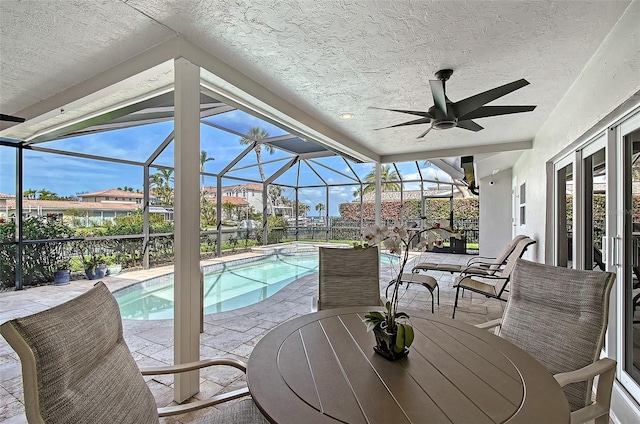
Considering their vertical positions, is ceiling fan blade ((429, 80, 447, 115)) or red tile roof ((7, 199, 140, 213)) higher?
ceiling fan blade ((429, 80, 447, 115))

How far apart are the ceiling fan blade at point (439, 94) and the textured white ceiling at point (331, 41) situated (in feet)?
1.04

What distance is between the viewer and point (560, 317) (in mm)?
1672

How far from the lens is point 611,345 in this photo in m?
2.25

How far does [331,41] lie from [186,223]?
1790mm

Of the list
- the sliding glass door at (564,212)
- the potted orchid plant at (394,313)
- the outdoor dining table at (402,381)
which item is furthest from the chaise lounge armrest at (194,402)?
the sliding glass door at (564,212)

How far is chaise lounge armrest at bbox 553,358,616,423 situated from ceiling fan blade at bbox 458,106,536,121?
221cm

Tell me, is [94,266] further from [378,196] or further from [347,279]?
[378,196]

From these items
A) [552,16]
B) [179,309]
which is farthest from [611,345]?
Answer: [179,309]

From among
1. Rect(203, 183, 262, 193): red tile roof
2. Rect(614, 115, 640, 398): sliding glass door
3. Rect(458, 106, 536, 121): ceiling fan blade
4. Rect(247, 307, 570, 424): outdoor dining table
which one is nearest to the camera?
Rect(247, 307, 570, 424): outdoor dining table

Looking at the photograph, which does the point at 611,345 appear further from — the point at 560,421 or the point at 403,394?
the point at 403,394

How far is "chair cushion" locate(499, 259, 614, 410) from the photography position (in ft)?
4.99

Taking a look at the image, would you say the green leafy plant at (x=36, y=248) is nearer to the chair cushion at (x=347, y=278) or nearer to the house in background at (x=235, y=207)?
the house in background at (x=235, y=207)

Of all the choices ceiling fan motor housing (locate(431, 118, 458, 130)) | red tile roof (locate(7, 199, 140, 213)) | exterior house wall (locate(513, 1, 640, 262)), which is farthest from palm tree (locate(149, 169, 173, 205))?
exterior house wall (locate(513, 1, 640, 262))

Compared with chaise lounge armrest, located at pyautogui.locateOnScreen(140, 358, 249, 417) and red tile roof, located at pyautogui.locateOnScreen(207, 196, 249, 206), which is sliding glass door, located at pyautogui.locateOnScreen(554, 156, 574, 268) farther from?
red tile roof, located at pyautogui.locateOnScreen(207, 196, 249, 206)
